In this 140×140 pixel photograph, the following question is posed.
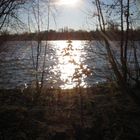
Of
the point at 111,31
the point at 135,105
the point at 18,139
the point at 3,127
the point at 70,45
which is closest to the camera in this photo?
the point at 18,139

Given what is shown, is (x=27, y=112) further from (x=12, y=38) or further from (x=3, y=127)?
(x=12, y=38)

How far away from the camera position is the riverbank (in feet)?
27.8

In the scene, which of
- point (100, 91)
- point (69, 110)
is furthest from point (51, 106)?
point (100, 91)

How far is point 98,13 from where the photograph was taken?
502 inches

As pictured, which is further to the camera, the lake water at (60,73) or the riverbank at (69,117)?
the lake water at (60,73)

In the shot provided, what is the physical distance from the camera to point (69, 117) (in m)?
10.0

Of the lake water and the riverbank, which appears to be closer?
the riverbank

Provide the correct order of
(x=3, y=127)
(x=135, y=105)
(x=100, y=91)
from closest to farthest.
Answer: (x=3, y=127) → (x=135, y=105) → (x=100, y=91)

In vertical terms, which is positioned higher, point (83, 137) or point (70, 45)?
point (70, 45)

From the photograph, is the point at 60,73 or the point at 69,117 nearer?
the point at 69,117

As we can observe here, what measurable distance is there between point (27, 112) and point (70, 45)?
303 cm

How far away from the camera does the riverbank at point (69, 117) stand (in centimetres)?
846

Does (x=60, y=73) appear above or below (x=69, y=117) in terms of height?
below

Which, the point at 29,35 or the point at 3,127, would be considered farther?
the point at 29,35
